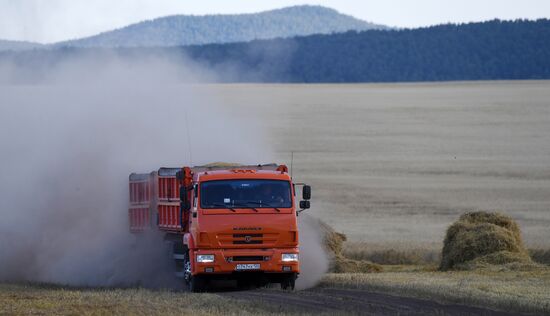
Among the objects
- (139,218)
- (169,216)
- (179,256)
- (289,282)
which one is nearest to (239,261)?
(289,282)

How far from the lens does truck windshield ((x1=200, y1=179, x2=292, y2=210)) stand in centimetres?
2545

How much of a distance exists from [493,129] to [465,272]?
49.8 metres

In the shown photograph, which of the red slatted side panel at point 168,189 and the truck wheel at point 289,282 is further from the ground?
the red slatted side panel at point 168,189

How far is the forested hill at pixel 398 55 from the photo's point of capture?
12406 centimetres

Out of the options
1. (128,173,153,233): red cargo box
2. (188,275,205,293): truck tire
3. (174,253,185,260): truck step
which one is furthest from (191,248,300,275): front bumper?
(128,173,153,233): red cargo box

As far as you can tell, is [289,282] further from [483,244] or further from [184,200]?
[483,244]

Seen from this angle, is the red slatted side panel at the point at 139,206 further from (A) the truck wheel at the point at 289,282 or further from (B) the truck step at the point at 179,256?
(A) the truck wheel at the point at 289,282

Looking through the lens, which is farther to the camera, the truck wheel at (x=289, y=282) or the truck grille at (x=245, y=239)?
the truck wheel at (x=289, y=282)

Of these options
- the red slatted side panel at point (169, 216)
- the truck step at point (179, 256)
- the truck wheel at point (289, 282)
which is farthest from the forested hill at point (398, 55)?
the truck wheel at point (289, 282)

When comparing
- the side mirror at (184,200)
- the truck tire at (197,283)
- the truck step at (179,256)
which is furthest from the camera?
the truck step at (179,256)

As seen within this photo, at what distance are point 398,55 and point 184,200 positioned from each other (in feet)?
356

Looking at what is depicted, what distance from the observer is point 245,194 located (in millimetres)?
25656

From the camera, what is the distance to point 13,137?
41531 millimetres

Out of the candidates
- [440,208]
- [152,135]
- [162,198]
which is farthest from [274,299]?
[440,208]
